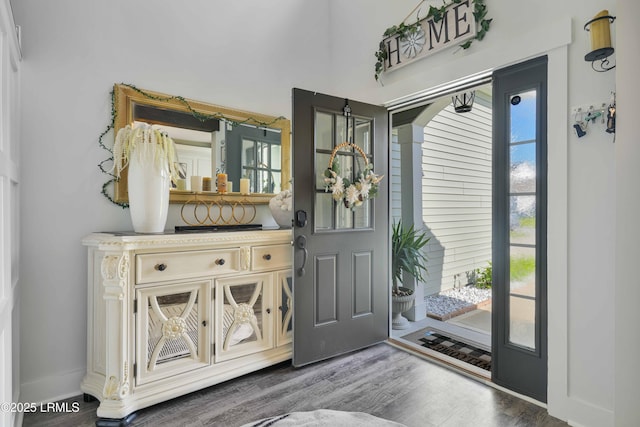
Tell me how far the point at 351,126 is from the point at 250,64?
3.45 ft

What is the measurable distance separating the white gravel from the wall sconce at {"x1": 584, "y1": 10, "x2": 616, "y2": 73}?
2953mm

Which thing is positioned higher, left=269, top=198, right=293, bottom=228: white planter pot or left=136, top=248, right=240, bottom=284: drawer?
left=269, top=198, right=293, bottom=228: white planter pot

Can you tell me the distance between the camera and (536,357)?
6.72ft

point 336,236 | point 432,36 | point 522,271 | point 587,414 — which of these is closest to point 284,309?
point 336,236

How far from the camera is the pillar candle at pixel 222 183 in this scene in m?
2.69

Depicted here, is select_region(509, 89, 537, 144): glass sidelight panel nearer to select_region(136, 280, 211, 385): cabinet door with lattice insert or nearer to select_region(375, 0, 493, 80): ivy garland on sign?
select_region(375, 0, 493, 80): ivy garland on sign

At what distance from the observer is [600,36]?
5.48 ft

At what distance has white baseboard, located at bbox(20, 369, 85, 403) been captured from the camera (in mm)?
2055

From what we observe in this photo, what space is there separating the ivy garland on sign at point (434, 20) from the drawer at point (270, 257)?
1.73 m

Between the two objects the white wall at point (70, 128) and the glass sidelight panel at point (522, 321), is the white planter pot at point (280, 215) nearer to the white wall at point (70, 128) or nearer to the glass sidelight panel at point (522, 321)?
the white wall at point (70, 128)

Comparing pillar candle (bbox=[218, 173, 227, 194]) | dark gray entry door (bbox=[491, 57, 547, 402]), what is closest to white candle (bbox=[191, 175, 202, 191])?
pillar candle (bbox=[218, 173, 227, 194])

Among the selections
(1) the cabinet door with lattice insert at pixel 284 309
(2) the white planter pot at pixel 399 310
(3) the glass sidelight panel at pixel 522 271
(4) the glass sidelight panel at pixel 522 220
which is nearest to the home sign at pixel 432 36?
(4) the glass sidelight panel at pixel 522 220

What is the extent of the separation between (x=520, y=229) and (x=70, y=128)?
2.96 m

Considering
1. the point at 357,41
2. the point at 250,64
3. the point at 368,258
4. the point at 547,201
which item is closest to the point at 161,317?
the point at 368,258
